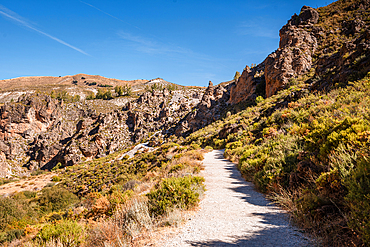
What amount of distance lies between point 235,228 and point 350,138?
2951mm

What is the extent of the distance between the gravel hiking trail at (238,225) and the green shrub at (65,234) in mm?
2417

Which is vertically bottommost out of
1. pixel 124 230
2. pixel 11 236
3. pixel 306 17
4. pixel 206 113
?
pixel 11 236

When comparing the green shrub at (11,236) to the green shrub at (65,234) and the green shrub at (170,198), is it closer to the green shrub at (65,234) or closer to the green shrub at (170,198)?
the green shrub at (65,234)

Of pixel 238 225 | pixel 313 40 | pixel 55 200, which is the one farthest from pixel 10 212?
pixel 313 40

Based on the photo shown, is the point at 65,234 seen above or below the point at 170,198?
below

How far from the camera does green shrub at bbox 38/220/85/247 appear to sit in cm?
399

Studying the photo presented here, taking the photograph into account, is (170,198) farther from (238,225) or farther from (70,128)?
(70,128)

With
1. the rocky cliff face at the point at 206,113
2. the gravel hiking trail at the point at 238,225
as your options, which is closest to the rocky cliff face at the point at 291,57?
the rocky cliff face at the point at 206,113

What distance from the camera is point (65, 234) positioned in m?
4.18

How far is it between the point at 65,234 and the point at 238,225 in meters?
3.92

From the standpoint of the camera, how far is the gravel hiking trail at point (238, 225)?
2820 mm

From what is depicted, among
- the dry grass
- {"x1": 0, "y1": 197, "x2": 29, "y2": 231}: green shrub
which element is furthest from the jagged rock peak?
{"x1": 0, "y1": 197, "x2": 29, "y2": 231}: green shrub

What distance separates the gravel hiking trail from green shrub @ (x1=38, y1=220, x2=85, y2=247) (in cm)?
242

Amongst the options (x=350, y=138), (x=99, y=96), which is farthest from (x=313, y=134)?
(x=99, y=96)
